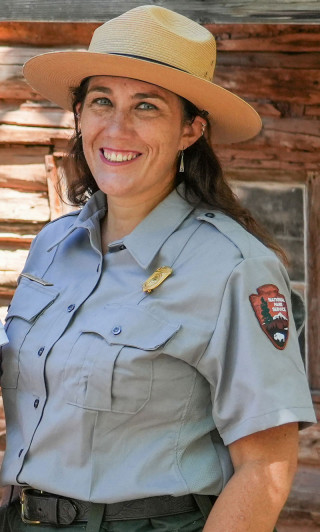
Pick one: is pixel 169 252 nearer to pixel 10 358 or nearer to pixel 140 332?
pixel 140 332

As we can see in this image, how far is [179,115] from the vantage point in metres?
2.59

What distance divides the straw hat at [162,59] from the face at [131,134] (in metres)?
0.04

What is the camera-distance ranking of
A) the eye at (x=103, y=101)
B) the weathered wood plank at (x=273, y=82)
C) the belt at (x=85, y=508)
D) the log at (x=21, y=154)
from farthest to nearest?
the log at (x=21, y=154) < the weathered wood plank at (x=273, y=82) < the eye at (x=103, y=101) < the belt at (x=85, y=508)

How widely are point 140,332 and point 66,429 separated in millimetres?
311

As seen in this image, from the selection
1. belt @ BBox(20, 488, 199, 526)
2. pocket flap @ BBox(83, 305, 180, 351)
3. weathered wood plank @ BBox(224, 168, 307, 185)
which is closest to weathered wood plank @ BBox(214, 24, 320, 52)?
weathered wood plank @ BBox(224, 168, 307, 185)

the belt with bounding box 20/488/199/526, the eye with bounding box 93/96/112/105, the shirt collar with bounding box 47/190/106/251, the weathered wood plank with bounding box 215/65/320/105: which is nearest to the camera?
the belt with bounding box 20/488/199/526

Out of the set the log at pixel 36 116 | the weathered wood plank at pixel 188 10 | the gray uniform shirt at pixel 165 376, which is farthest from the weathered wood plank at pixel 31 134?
the gray uniform shirt at pixel 165 376

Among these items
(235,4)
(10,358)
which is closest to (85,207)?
(10,358)

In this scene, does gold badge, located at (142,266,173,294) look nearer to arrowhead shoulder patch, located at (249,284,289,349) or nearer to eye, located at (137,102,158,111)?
arrowhead shoulder patch, located at (249,284,289,349)

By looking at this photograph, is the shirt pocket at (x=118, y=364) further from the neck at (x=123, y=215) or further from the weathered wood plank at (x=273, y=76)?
the weathered wood plank at (x=273, y=76)

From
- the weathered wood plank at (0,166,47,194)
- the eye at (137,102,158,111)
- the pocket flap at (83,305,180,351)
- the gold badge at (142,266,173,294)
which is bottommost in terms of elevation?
the weathered wood plank at (0,166,47,194)

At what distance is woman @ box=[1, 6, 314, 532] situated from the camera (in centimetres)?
224

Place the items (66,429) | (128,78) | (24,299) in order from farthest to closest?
1. (24,299)
2. (128,78)
3. (66,429)

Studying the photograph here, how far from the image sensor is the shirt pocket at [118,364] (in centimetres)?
229
